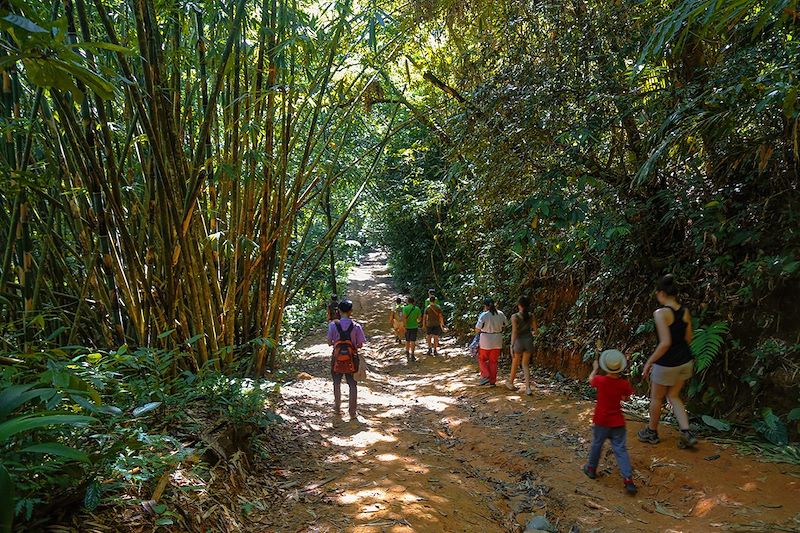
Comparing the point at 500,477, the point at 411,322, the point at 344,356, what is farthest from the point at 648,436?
the point at 411,322

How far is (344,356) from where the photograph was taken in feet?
15.8

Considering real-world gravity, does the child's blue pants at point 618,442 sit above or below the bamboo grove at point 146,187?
below

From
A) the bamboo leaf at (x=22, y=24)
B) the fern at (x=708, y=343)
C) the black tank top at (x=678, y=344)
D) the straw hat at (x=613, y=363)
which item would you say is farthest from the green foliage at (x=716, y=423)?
the bamboo leaf at (x=22, y=24)

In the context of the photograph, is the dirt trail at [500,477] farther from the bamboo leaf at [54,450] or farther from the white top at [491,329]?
the bamboo leaf at [54,450]

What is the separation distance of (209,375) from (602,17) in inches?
198

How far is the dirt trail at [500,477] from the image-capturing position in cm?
292

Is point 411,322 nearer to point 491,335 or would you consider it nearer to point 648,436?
point 491,335

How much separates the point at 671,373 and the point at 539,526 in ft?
5.72

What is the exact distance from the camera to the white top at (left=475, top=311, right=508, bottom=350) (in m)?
6.50

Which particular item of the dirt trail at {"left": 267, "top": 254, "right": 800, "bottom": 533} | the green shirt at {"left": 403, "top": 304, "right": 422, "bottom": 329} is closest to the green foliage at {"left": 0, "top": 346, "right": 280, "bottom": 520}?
the dirt trail at {"left": 267, "top": 254, "right": 800, "bottom": 533}

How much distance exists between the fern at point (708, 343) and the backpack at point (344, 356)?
3.22 meters

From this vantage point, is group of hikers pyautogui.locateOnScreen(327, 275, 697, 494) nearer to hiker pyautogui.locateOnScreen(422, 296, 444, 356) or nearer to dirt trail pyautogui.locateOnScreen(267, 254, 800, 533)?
dirt trail pyautogui.locateOnScreen(267, 254, 800, 533)

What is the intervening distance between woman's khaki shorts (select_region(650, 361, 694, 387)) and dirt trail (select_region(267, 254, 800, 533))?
547 mm

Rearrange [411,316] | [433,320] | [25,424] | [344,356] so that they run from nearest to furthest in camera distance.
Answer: [25,424], [344,356], [411,316], [433,320]
